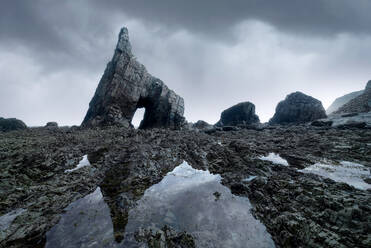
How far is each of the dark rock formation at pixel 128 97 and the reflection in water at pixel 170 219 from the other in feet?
106

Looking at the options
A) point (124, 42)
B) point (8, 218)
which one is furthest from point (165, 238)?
point (124, 42)

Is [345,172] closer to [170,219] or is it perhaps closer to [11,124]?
[170,219]

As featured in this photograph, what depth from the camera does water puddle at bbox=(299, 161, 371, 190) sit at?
9.27m

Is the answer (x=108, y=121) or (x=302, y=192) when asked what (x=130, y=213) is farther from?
(x=108, y=121)

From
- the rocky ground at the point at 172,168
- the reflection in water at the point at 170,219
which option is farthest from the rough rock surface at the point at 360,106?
the reflection in water at the point at 170,219

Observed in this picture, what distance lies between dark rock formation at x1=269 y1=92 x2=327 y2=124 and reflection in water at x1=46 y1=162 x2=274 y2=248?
51840 mm

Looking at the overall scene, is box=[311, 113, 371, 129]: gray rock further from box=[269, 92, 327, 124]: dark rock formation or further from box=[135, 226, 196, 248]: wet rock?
box=[135, 226, 196, 248]: wet rock

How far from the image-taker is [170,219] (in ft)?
23.2

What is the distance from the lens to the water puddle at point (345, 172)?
9266 millimetres

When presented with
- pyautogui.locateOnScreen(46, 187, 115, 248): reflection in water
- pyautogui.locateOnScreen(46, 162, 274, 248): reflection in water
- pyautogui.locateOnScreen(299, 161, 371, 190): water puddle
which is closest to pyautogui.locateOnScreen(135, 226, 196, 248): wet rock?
pyautogui.locateOnScreen(46, 162, 274, 248): reflection in water

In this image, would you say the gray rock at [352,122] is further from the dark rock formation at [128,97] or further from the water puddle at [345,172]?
the dark rock formation at [128,97]

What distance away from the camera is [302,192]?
8.29 m

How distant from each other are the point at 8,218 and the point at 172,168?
9260 mm

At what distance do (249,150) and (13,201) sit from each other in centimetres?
1810
